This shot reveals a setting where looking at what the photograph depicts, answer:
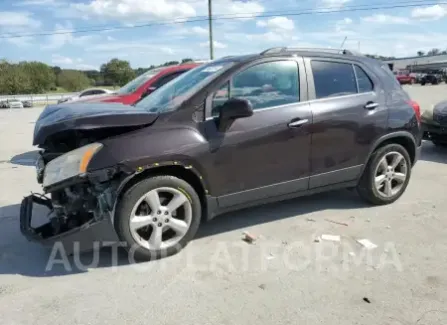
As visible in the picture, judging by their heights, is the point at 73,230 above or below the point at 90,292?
above

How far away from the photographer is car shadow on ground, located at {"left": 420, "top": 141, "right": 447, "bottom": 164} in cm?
766

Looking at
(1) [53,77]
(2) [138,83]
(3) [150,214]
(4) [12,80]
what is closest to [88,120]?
(3) [150,214]

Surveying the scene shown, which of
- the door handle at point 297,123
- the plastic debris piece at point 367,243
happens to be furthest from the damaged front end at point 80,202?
the plastic debris piece at point 367,243

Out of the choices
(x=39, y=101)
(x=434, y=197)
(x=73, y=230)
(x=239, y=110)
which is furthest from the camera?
(x=39, y=101)

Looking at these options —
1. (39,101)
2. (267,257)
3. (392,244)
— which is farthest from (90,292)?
(39,101)

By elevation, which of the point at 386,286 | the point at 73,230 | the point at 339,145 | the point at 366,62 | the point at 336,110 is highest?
the point at 366,62

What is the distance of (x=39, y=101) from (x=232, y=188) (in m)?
51.1

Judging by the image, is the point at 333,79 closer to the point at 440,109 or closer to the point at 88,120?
the point at 88,120

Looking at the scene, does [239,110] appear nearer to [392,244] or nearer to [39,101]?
[392,244]

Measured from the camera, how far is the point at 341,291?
3.17 meters

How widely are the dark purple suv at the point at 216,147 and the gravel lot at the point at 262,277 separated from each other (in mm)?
316

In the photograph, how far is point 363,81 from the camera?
15.8ft

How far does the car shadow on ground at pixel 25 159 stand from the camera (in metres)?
8.03

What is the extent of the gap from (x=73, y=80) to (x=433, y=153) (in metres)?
86.2
